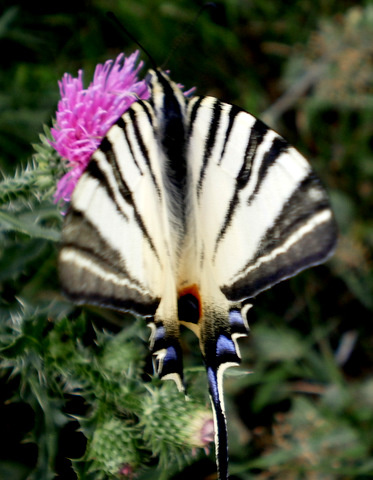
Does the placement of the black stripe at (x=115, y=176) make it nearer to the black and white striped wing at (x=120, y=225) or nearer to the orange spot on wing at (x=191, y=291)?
the black and white striped wing at (x=120, y=225)

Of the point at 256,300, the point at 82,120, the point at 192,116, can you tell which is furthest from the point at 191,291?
the point at 256,300

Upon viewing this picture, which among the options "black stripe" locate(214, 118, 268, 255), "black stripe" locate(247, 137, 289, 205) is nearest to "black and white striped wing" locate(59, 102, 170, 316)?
"black stripe" locate(214, 118, 268, 255)

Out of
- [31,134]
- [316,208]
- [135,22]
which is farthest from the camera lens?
[135,22]

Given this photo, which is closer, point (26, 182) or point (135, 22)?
point (26, 182)

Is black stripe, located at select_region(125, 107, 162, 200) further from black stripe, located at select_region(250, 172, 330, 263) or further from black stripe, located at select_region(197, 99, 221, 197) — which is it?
black stripe, located at select_region(250, 172, 330, 263)

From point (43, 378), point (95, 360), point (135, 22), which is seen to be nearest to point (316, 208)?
point (95, 360)

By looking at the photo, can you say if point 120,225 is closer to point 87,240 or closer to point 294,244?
point 87,240

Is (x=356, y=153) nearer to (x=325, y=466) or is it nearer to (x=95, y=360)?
(x=325, y=466)
